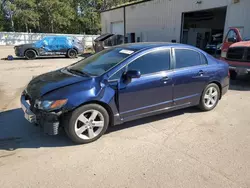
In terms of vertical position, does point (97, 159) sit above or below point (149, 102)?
below

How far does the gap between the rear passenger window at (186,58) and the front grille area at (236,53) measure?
3.71 m

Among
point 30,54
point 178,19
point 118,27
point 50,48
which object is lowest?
point 30,54

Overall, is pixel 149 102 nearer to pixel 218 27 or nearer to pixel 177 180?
pixel 177 180

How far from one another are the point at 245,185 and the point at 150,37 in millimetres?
19308

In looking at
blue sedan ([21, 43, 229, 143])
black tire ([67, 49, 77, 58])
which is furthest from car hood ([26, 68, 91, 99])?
black tire ([67, 49, 77, 58])

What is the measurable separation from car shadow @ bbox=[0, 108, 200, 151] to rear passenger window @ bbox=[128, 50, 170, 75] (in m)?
1.05

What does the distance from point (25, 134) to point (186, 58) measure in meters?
3.37

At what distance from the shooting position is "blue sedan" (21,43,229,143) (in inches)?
126

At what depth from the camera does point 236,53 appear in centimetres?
757

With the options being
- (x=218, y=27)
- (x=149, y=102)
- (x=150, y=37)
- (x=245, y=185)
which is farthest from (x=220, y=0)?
(x=245, y=185)

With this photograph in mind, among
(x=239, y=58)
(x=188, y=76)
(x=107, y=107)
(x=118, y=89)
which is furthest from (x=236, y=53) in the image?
(x=107, y=107)

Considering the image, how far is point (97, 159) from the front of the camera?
3035 mm

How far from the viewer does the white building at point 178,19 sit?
517 inches

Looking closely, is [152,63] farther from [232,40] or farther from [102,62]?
[232,40]
